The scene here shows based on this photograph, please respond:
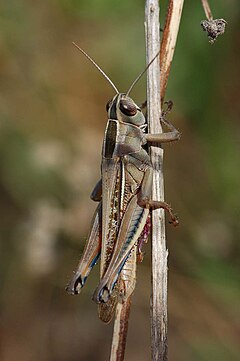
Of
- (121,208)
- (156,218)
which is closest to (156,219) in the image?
(156,218)

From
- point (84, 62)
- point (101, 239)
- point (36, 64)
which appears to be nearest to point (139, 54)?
point (84, 62)

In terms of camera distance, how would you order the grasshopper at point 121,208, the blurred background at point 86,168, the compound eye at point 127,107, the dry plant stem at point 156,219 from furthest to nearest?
1. the blurred background at point 86,168
2. the compound eye at point 127,107
3. the grasshopper at point 121,208
4. the dry plant stem at point 156,219

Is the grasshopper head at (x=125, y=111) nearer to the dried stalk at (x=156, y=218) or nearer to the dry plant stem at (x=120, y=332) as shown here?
the dried stalk at (x=156, y=218)

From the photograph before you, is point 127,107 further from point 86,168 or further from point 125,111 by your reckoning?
point 86,168

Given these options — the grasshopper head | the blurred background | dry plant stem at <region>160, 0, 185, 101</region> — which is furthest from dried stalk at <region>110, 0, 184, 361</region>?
the blurred background

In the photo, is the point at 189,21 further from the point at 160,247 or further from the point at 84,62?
the point at 160,247

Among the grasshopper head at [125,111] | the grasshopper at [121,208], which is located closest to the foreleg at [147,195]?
the grasshopper at [121,208]
